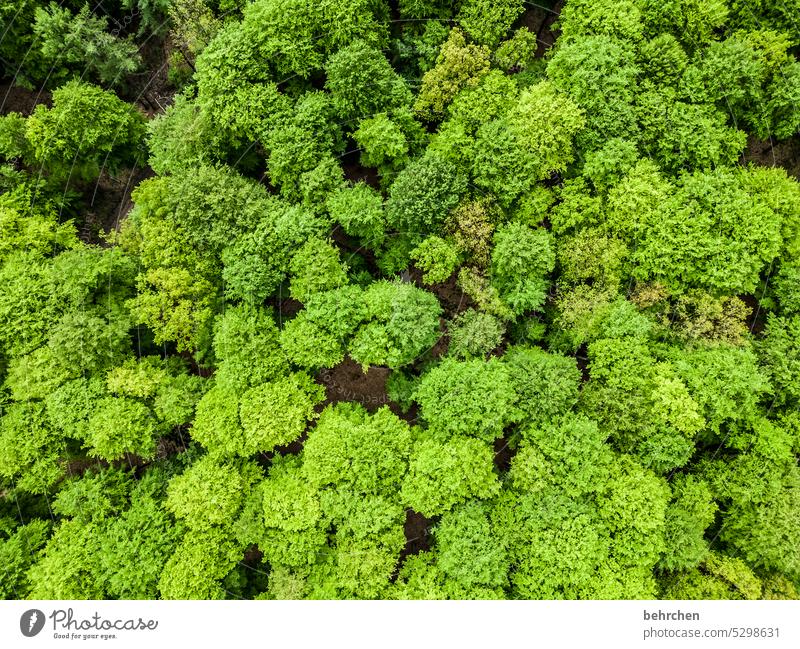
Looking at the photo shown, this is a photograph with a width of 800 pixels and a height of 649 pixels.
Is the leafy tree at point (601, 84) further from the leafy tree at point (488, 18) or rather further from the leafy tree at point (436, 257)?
the leafy tree at point (436, 257)

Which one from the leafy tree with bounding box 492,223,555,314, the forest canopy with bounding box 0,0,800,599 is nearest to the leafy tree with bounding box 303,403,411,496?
the forest canopy with bounding box 0,0,800,599

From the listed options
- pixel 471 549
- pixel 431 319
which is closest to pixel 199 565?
pixel 471 549

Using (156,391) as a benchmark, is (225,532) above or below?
below

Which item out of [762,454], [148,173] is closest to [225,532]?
[148,173]

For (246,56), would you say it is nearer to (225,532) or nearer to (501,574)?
(225,532)

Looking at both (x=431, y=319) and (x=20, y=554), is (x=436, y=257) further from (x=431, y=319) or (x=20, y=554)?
(x=20, y=554)

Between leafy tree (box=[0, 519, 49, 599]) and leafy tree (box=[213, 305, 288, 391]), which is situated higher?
leafy tree (box=[213, 305, 288, 391])

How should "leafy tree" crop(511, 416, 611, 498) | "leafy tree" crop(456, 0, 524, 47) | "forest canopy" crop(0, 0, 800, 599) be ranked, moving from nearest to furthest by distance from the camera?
"leafy tree" crop(511, 416, 611, 498) → "forest canopy" crop(0, 0, 800, 599) → "leafy tree" crop(456, 0, 524, 47)

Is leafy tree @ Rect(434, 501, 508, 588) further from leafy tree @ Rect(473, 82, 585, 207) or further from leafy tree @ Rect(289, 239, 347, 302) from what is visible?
leafy tree @ Rect(473, 82, 585, 207)
